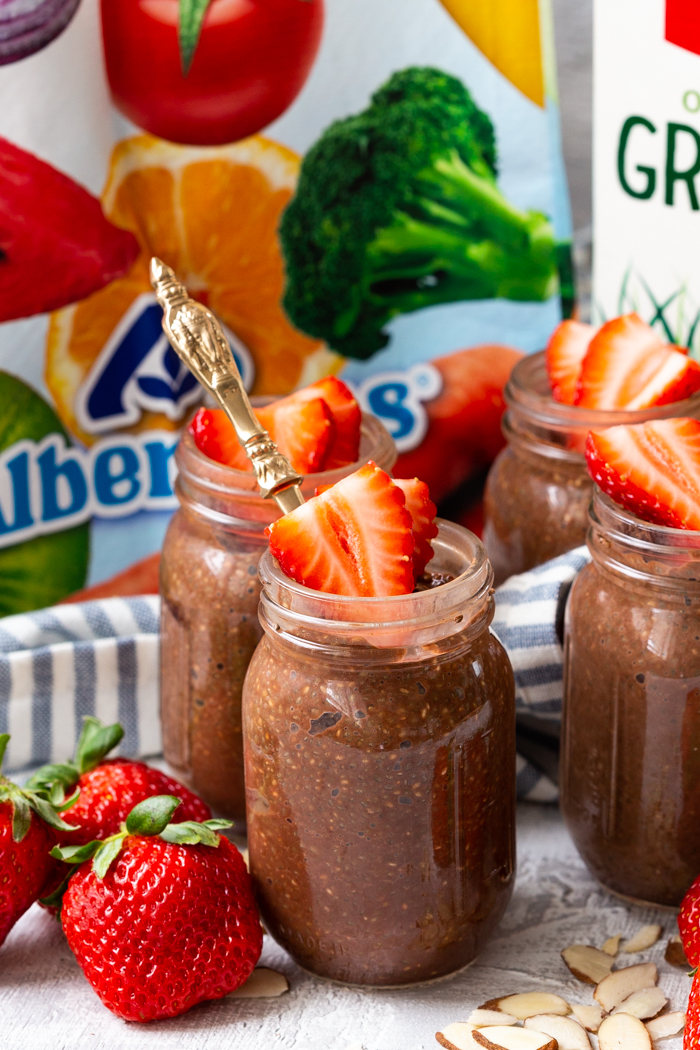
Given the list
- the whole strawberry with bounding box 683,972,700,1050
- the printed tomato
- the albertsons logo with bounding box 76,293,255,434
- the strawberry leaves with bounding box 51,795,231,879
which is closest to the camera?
the whole strawberry with bounding box 683,972,700,1050

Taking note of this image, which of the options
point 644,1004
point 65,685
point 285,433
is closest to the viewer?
point 644,1004

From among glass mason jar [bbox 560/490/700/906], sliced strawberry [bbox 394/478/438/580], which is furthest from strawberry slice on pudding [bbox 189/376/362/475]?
glass mason jar [bbox 560/490/700/906]

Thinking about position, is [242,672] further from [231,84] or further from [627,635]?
[231,84]

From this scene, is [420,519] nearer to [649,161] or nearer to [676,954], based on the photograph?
[676,954]

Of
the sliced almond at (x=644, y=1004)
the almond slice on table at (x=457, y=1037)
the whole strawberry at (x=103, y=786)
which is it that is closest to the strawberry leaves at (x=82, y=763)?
the whole strawberry at (x=103, y=786)

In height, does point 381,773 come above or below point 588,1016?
above

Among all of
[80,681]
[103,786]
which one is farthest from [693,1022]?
[80,681]

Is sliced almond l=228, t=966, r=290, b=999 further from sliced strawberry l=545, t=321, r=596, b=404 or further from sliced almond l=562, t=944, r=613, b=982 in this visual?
sliced strawberry l=545, t=321, r=596, b=404
